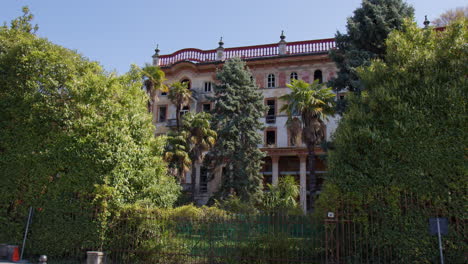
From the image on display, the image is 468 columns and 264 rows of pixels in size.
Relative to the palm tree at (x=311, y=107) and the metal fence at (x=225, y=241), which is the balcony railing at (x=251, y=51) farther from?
the metal fence at (x=225, y=241)

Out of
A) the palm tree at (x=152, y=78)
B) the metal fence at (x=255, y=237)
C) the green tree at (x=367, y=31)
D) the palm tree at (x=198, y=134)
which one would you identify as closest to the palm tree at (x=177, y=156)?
the palm tree at (x=198, y=134)

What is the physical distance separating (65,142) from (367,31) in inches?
574

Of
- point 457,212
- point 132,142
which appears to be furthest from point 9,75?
point 457,212

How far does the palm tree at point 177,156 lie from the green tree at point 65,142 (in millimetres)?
8601

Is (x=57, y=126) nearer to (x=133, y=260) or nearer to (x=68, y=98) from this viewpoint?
(x=68, y=98)

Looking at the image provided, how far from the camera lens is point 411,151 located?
10188mm

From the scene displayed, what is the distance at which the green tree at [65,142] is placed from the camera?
1235 cm

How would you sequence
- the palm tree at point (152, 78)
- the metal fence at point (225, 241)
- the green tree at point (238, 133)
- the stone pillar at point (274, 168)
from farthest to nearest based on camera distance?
the stone pillar at point (274, 168) < the palm tree at point (152, 78) < the green tree at point (238, 133) < the metal fence at point (225, 241)

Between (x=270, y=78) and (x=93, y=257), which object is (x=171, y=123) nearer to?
(x=270, y=78)

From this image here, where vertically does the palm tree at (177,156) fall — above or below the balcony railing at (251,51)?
below

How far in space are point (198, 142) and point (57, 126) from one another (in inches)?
472

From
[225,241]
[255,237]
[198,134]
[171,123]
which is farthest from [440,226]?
[171,123]

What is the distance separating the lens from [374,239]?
32.6 feet

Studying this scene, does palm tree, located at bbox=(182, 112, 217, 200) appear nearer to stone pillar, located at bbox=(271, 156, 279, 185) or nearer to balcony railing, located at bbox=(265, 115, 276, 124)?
stone pillar, located at bbox=(271, 156, 279, 185)
